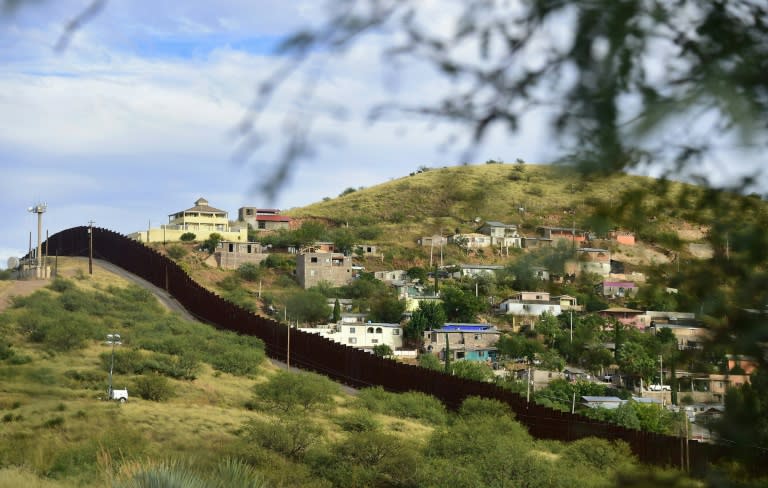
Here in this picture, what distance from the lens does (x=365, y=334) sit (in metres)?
60.0

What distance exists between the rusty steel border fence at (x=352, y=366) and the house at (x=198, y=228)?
35.3 ft

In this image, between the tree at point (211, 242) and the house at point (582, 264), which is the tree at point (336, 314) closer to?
the tree at point (211, 242)

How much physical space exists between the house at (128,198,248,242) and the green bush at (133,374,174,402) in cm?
4896

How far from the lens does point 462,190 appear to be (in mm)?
2900

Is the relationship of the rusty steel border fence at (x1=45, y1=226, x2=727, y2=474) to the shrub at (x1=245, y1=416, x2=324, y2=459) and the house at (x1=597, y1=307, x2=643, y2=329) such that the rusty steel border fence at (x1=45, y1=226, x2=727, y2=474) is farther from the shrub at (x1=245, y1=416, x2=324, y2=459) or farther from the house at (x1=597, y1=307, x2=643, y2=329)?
the shrub at (x1=245, y1=416, x2=324, y2=459)

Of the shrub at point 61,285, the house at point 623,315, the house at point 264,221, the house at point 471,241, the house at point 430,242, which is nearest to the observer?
the house at point 623,315

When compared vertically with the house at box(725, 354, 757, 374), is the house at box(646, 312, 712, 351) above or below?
above

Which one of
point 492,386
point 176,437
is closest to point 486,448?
point 176,437

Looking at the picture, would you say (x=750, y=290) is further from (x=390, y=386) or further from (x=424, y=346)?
(x=424, y=346)

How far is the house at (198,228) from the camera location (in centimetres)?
7981

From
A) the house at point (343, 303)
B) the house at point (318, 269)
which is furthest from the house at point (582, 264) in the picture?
the house at point (318, 269)

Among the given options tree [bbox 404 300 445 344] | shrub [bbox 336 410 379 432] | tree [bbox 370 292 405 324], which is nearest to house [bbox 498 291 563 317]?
tree [bbox 404 300 445 344]

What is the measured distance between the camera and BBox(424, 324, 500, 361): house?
5753 cm

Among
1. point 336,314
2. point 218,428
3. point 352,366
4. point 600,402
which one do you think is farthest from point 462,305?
point 218,428
